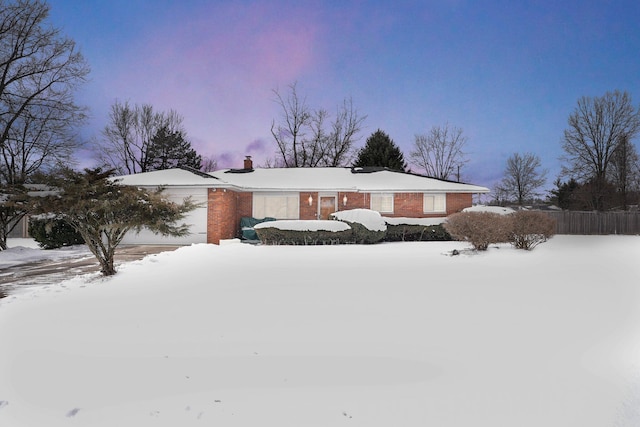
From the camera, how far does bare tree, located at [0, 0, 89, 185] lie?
1348 cm

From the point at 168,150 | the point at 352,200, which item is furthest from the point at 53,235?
the point at 168,150

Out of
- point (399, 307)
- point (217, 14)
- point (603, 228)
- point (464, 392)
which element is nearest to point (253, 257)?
point (399, 307)

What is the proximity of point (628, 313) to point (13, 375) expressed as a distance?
732 cm

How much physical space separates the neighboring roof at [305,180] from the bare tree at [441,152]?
716 inches

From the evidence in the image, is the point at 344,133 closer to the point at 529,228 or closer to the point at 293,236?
the point at 293,236

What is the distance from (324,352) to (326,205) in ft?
49.3

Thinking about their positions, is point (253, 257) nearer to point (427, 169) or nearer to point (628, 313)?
point (628, 313)

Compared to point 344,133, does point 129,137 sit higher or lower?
lower

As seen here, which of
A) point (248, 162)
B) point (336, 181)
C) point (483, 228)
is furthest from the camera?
point (248, 162)

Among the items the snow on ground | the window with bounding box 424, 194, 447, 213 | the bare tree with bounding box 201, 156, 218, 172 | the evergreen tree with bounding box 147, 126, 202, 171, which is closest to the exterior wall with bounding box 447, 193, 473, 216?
the window with bounding box 424, 194, 447, 213

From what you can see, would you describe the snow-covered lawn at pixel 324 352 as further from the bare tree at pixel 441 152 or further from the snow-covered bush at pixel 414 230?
the bare tree at pixel 441 152

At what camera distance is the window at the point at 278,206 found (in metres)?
18.3

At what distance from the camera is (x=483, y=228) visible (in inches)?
417

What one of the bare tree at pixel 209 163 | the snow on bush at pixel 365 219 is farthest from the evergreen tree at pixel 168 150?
the snow on bush at pixel 365 219
